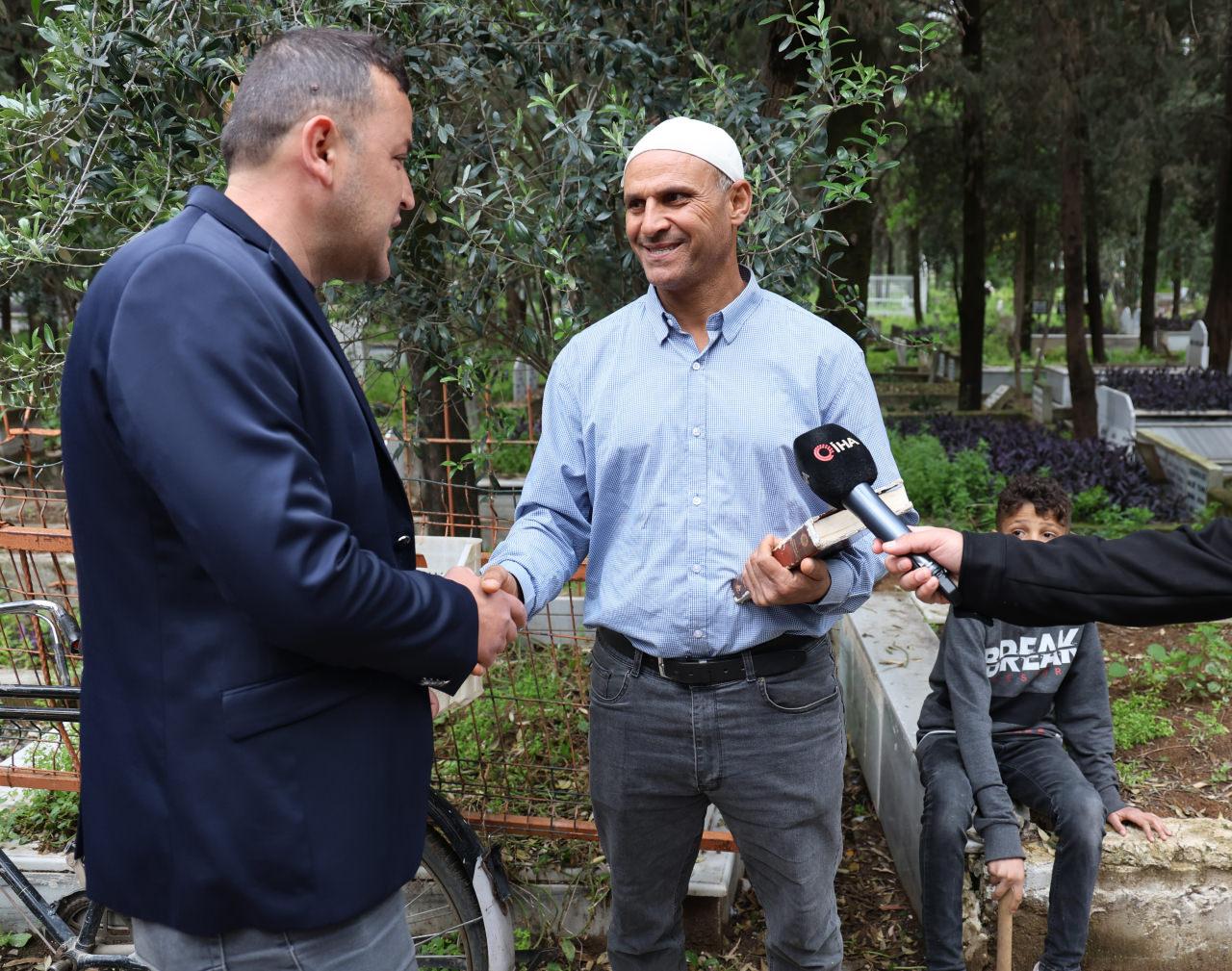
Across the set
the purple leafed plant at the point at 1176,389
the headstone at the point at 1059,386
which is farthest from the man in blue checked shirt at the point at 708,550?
the headstone at the point at 1059,386

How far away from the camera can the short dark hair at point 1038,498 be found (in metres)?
3.83

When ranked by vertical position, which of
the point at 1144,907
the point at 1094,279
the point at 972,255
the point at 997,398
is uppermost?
the point at 972,255

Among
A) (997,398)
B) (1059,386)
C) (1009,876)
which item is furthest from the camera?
(997,398)

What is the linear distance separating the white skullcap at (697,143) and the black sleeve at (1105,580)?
3.60 feet

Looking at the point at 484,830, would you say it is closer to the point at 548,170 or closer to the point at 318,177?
the point at 548,170

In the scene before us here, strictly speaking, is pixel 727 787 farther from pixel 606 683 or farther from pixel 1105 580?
pixel 1105 580

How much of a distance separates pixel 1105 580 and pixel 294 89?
1845mm

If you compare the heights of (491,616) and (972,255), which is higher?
(972,255)

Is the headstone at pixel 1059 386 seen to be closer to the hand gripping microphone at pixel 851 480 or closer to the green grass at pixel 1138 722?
the green grass at pixel 1138 722

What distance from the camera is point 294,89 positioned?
1.90m

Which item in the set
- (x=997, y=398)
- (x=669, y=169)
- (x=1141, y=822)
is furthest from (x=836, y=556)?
(x=997, y=398)

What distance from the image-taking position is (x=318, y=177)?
193 centimetres

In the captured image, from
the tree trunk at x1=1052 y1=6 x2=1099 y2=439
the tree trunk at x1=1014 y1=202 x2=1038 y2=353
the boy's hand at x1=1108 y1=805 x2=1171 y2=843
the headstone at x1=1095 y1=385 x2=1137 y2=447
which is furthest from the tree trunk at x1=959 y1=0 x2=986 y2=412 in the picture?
the boy's hand at x1=1108 y1=805 x2=1171 y2=843

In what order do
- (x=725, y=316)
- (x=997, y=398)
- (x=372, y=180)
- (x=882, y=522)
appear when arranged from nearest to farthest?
(x=372, y=180), (x=882, y=522), (x=725, y=316), (x=997, y=398)
